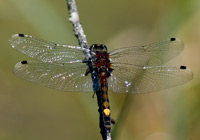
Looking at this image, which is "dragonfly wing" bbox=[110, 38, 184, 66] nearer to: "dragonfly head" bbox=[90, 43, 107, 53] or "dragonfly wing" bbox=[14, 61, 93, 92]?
"dragonfly head" bbox=[90, 43, 107, 53]

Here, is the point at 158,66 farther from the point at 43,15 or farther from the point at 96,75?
the point at 43,15

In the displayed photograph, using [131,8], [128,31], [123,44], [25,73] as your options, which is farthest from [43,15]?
[131,8]

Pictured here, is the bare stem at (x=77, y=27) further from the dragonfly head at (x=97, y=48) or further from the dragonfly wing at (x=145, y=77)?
the dragonfly wing at (x=145, y=77)

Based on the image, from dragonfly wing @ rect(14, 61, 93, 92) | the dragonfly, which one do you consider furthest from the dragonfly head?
dragonfly wing @ rect(14, 61, 93, 92)

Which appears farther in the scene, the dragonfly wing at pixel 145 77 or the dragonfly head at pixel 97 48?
the dragonfly head at pixel 97 48

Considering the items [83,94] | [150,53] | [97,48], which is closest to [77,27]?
[97,48]

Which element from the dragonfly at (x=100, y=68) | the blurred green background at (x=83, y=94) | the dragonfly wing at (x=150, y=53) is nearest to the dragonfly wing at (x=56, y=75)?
the dragonfly at (x=100, y=68)

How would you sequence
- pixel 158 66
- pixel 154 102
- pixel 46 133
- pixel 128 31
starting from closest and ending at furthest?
pixel 158 66, pixel 154 102, pixel 46 133, pixel 128 31
